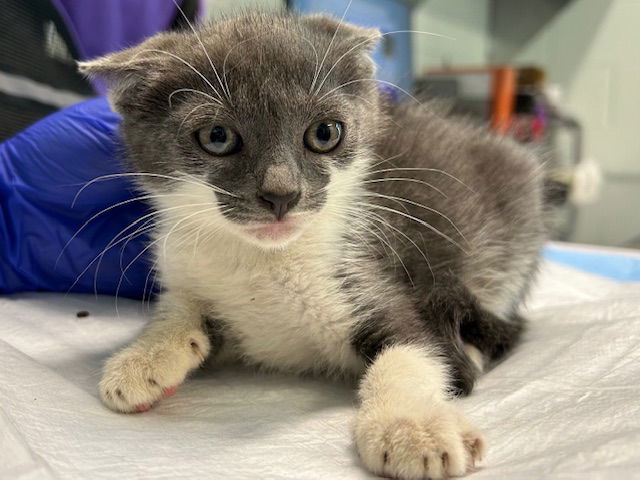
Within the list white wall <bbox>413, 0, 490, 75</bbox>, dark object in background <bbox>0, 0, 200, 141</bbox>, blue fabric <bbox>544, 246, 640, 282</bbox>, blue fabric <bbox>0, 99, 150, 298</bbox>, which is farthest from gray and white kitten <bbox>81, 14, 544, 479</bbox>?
white wall <bbox>413, 0, 490, 75</bbox>

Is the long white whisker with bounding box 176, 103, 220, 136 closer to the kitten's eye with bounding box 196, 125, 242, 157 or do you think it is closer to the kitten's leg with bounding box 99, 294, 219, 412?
the kitten's eye with bounding box 196, 125, 242, 157

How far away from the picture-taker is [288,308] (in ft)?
3.63

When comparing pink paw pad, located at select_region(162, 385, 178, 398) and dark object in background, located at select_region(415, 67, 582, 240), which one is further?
dark object in background, located at select_region(415, 67, 582, 240)

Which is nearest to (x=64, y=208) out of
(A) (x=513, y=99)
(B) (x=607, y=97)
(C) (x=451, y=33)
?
(A) (x=513, y=99)

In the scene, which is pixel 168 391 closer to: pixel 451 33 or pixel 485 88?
pixel 485 88

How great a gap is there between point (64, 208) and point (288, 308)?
2.77ft

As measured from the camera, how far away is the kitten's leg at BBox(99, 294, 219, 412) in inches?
40.1

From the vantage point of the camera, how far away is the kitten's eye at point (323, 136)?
1.05 m

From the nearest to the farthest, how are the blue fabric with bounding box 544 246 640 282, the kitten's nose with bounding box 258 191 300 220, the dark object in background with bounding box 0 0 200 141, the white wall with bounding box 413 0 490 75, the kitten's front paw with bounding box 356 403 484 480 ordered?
1. the kitten's front paw with bounding box 356 403 484 480
2. the kitten's nose with bounding box 258 191 300 220
3. the dark object in background with bounding box 0 0 200 141
4. the blue fabric with bounding box 544 246 640 282
5. the white wall with bounding box 413 0 490 75

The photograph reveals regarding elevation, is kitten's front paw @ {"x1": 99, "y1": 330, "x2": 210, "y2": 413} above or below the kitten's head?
below

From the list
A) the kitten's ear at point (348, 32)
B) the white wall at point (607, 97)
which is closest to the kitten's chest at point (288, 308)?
the kitten's ear at point (348, 32)

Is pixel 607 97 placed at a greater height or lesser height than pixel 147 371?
lesser

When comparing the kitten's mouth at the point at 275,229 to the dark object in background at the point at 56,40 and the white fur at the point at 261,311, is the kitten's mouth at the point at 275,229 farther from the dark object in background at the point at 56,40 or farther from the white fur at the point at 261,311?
the dark object in background at the point at 56,40

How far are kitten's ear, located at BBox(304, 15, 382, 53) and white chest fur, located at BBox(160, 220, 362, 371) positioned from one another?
0.41 m
